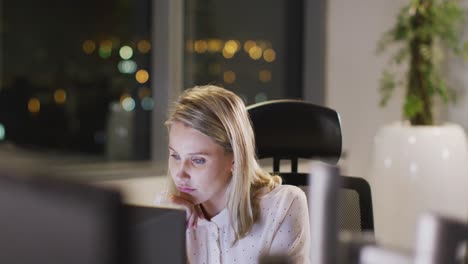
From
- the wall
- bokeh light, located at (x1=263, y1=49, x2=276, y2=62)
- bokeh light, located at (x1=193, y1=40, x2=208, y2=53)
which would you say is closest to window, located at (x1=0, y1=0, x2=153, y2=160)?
bokeh light, located at (x1=193, y1=40, x2=208, y2=53)

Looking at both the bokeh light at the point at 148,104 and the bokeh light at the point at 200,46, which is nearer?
the bokeh light at the point at 148,104

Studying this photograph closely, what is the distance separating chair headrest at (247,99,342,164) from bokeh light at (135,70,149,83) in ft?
6.45

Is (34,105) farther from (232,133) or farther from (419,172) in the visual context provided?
(232,133)

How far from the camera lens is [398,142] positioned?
12.6 ft

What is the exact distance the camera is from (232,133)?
4.89 ft

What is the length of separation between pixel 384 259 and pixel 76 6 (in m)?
3.12

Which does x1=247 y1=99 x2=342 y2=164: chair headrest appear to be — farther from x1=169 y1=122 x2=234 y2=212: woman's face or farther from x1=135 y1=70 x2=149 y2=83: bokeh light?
x1=135 y1=70 x2=149 y2=83: bokeh light

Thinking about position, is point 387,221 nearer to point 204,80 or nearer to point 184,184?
point 204,80

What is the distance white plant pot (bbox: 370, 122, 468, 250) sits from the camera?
148 inches

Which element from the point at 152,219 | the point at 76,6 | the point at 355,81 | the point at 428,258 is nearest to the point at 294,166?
the point at 152,219

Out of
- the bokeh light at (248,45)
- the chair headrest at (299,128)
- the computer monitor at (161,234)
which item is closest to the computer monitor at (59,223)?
the computer monitor at (161,234)

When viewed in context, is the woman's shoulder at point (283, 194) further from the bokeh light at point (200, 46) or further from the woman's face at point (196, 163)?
the bokeh light at point (200, 46)

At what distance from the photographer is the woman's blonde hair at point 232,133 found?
1.48 m

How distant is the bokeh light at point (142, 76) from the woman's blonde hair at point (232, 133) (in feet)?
7.49
